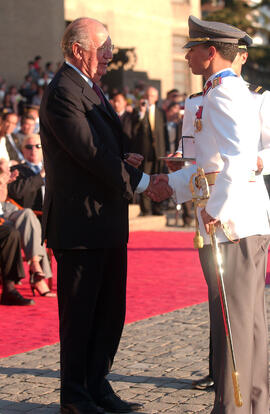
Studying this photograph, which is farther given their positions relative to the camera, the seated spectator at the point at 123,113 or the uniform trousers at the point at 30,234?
the seated spectator at the point at 123,113

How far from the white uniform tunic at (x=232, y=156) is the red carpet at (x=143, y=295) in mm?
2559

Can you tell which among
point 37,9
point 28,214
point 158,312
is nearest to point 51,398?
point 158,312

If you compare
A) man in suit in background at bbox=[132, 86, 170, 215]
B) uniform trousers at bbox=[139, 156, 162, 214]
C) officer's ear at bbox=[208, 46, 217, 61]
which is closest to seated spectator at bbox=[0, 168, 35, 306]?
officer's ear at bbox=[208, 46, 217, 61]

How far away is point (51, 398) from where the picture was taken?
4.87m

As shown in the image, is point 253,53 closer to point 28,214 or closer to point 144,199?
point 144,199

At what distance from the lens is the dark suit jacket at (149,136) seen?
15.6 meters

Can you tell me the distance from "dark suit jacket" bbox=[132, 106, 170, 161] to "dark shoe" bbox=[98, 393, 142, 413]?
11.0 meters

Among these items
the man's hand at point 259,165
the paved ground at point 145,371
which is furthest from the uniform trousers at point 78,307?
the man's hand at point 259,165

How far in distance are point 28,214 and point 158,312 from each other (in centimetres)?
163

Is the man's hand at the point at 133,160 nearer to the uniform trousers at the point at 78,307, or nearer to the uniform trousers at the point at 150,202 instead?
the uniform trousers at the point at 78,307

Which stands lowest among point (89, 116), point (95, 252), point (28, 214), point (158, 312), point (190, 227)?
point (190, 227)

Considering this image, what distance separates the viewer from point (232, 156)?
12.6 feet

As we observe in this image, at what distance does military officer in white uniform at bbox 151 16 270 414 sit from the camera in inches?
153

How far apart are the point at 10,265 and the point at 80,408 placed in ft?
11.6
